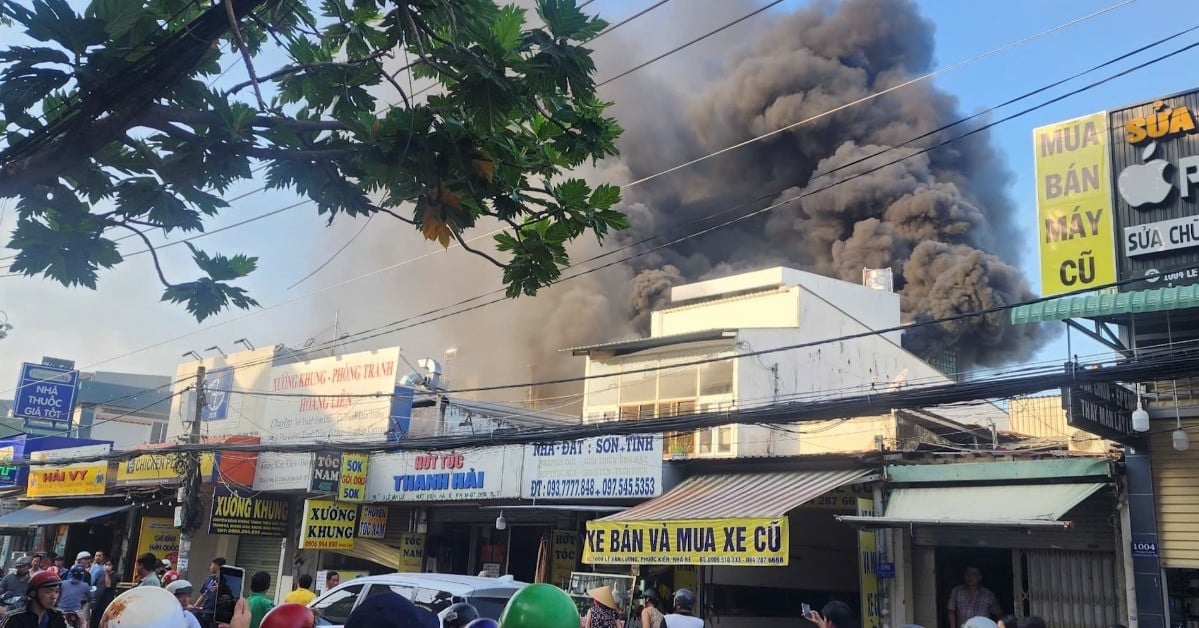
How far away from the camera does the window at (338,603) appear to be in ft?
35.1

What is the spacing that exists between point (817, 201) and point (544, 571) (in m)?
37.4

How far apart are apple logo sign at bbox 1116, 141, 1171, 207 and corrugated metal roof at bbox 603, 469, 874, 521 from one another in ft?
15.6

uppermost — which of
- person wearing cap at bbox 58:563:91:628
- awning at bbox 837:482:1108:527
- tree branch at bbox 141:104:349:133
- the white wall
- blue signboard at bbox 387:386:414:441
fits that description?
the white wall

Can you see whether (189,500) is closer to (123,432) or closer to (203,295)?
(203,295)

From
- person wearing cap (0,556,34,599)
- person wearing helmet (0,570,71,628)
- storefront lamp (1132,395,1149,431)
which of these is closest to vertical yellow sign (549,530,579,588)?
person wearing cap (0,556,34,599)

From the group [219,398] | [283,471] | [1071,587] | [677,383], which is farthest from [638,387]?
[219,398]

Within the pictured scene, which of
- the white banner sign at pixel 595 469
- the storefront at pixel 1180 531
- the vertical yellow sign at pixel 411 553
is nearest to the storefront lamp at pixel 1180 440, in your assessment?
the storefront at pixel 1180 531

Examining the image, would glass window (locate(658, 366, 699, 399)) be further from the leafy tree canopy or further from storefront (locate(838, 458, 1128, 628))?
the leafy tree canopy

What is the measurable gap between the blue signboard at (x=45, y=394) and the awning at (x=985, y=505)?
30.1m

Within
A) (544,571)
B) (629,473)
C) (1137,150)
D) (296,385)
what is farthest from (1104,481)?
(296,385)

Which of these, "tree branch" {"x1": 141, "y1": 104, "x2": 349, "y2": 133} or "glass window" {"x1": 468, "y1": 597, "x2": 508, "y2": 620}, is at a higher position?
"tree branch" {"x1": 141, "y1": 104, "x2": 349, "y2": 133}

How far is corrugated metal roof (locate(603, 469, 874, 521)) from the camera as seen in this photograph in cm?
1244

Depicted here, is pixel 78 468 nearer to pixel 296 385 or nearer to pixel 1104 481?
pixel 296 385

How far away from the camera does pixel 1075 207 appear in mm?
12438
